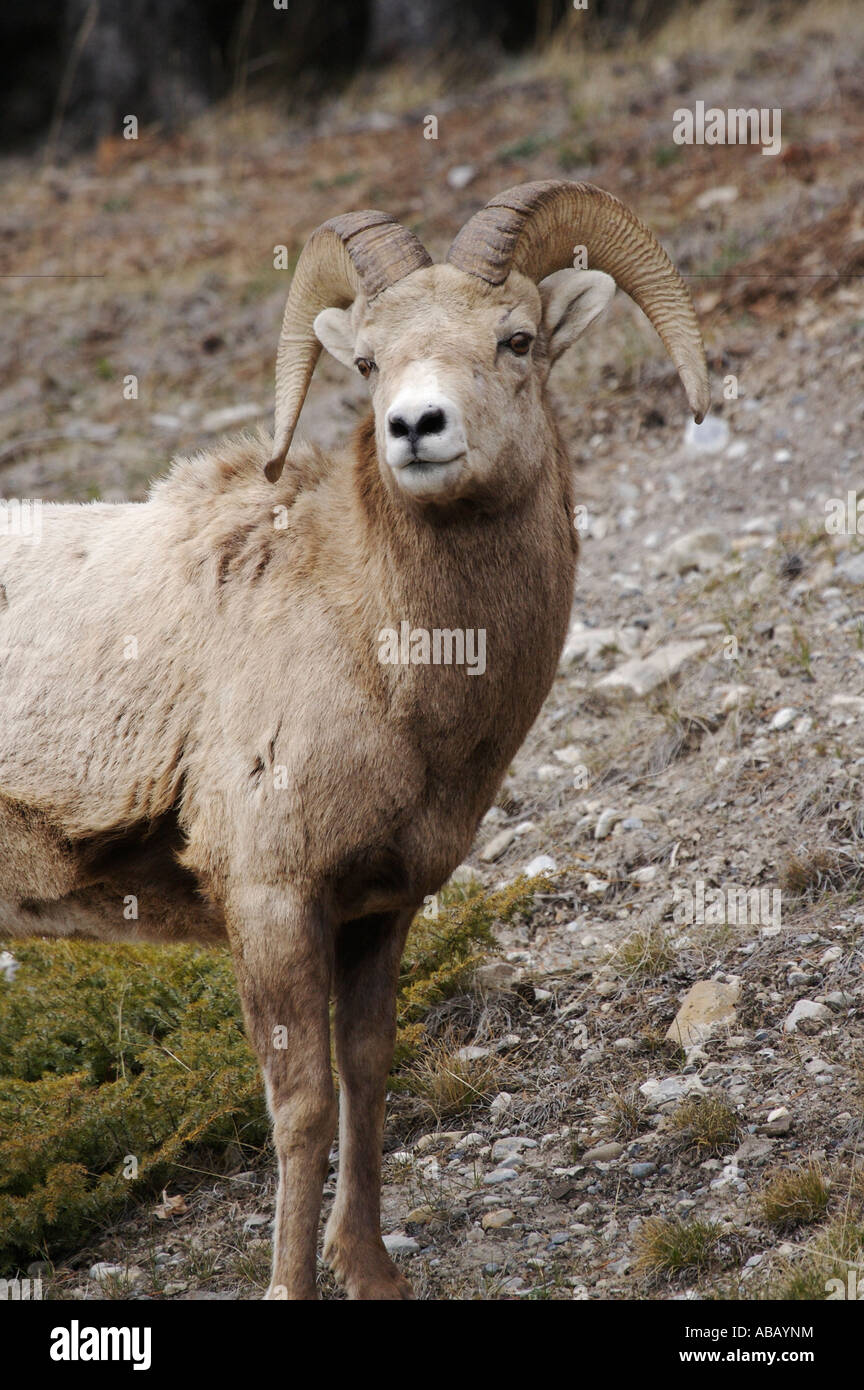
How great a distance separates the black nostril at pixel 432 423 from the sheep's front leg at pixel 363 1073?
1.77m

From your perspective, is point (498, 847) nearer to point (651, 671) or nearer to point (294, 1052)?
point (651, 671)

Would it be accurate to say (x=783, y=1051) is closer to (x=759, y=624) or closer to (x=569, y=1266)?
(x=569, y=1266)

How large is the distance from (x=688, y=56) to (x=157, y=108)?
676 centimetres

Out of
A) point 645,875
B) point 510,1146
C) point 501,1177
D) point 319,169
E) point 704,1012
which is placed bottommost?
point 501,1177

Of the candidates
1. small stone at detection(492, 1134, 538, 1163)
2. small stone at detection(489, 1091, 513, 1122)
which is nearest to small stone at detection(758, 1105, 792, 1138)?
small stone at detection(492, 1134, 538, 1163)

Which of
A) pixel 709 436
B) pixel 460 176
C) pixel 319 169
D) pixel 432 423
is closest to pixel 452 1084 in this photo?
pixel 432 423

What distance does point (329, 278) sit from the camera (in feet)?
15.9

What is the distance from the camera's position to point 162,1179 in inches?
222

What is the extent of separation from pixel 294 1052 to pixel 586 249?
9.48 ft

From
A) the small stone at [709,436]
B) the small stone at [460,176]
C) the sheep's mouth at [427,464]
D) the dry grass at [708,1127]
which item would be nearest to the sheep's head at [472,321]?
the sheep's mouth at [427,464]

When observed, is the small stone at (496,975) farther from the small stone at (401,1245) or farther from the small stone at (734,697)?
the small stone at (734,697)

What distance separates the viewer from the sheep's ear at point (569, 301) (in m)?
4.80

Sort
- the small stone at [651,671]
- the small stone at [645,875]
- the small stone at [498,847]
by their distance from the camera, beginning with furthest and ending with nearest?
the small stone at [651,671] < the small stone at [498,847] < the small stone at [645,875]
